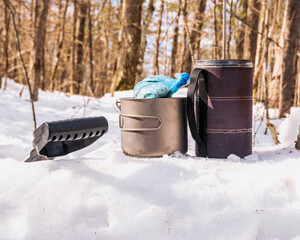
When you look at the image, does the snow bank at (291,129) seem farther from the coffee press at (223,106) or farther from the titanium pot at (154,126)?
the titanium pot at (154,126)

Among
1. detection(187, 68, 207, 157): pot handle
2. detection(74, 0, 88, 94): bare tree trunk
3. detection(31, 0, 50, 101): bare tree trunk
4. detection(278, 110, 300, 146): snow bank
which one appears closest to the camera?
detection(187, 68, 207, 157): pot handle

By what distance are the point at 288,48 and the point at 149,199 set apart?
4037 mm

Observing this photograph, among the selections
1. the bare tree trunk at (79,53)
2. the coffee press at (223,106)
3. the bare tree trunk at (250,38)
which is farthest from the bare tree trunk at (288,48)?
the bare tree trunk at (79,53)

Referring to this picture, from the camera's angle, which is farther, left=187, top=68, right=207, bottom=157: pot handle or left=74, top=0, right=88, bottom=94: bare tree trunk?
left=74, top=0, right=88, bottom=94: bare tree trunk

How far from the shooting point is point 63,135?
1784 mm

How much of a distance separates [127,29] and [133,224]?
6.35 metres

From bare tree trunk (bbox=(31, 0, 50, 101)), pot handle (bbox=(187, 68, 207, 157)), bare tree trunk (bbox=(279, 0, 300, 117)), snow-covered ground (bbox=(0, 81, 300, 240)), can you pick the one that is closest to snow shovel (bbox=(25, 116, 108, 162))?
snow-covered ground (bbox=(0, 81, 300, 240))

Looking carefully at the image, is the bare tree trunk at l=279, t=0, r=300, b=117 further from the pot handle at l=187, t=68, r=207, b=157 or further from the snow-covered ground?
the snow-covered ground

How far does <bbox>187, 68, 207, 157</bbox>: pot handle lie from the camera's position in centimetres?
208

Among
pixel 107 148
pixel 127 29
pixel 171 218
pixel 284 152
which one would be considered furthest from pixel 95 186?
pixel 127 29

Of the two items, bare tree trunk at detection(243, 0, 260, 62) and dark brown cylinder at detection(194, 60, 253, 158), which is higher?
bare tree trunk at detection(243, 0, 260, 62)

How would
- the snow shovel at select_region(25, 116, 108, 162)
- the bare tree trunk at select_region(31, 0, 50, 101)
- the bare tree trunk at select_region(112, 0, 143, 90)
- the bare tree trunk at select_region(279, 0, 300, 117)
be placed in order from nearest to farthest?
the snow shovel at select_region(25, 116, 108, 162) < the bare tree trunk at select_region(279, 0, 300, 117) < the bare tree trunk at select_region(31, 0, 50, 101) < the bare tree trunk at select_region(112, 0, 143, 90)

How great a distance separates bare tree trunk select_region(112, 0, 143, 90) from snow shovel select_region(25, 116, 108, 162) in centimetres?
539

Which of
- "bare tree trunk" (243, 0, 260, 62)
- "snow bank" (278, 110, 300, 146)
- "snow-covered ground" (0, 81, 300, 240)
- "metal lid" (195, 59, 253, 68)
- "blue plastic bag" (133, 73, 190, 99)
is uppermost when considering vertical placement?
"bare tree trunk" (243, 0, 260, 62)
